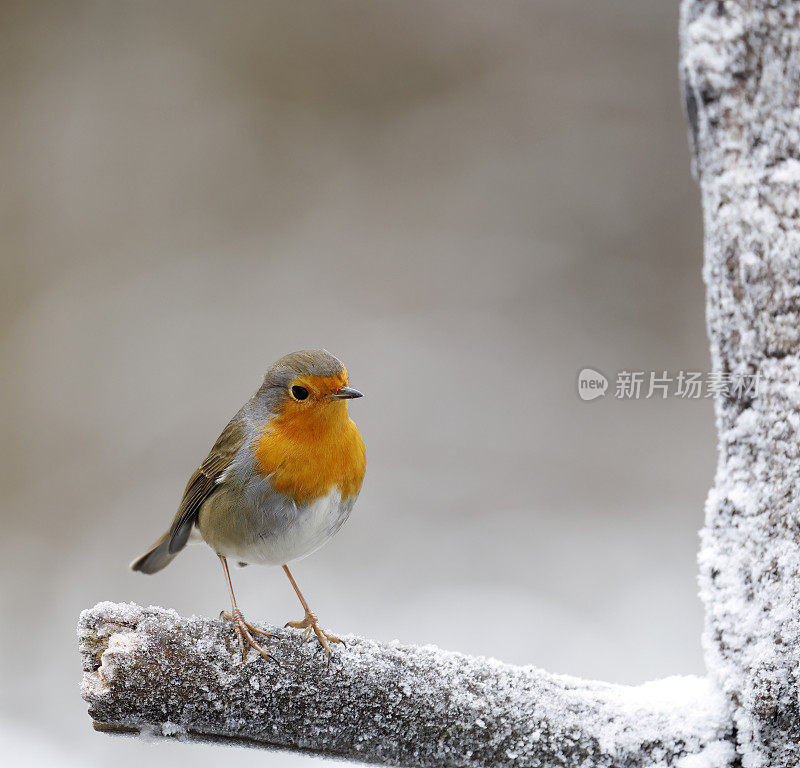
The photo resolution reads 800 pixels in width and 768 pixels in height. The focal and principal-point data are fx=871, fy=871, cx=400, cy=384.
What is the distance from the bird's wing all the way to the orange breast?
0.09 meters

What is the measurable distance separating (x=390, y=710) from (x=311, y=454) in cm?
54

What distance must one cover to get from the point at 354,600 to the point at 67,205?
241cm

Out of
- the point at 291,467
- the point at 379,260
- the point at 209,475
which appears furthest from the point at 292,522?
the point at 379,260

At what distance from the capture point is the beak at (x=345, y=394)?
164cm

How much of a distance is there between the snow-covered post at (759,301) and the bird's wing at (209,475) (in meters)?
1.00

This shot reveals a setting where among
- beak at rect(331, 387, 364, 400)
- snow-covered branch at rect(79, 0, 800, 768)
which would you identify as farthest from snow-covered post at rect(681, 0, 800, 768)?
beak at rect(331, 387, 364, 400)

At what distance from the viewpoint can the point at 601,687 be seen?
1.47 m

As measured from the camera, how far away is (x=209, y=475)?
74.0 inches

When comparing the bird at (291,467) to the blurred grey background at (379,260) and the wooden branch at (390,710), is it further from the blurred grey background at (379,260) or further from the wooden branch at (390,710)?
the blurred grey background at (379,260)

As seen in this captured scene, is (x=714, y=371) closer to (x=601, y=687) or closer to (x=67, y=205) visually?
(x=601, y=687)

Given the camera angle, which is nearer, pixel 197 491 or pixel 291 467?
pixel 291 467

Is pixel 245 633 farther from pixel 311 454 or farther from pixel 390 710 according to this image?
pixel 311 454
